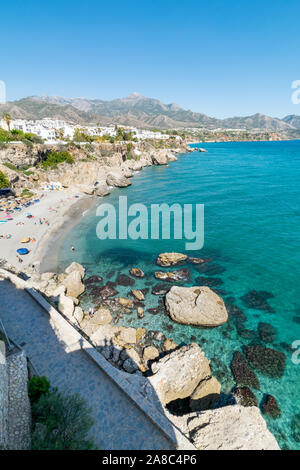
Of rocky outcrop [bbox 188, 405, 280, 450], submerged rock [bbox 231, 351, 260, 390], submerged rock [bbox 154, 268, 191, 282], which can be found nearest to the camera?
rocky outcrop [bbox 188, 405, 280, 450]

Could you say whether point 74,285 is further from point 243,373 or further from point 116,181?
point 116,181

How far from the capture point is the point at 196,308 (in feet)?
59.2

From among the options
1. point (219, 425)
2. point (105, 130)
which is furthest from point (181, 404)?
point (105, 130)

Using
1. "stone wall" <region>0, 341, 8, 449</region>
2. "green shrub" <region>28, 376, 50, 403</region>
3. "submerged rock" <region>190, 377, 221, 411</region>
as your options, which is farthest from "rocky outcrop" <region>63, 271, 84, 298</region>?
"submerged rock" <region>190, 377, 221, 411</region>

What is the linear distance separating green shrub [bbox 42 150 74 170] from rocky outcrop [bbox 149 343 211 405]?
60193 mm

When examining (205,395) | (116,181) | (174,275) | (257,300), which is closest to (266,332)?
(257,300)

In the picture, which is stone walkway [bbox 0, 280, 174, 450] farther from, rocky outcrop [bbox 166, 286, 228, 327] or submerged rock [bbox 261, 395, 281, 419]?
rocky outcrop [bbox 166, 286, 228, 327]

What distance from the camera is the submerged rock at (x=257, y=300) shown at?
19.4 meters

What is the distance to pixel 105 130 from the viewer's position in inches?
5335

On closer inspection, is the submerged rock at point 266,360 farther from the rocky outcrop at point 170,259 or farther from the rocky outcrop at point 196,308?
the rocky outcrop at point 170,259

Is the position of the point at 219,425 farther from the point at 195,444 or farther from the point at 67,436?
the point at 67,436

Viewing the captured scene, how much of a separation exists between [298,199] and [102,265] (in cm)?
4175

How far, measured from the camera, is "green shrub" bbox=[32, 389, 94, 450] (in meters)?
7.81

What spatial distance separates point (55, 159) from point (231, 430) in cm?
6842
